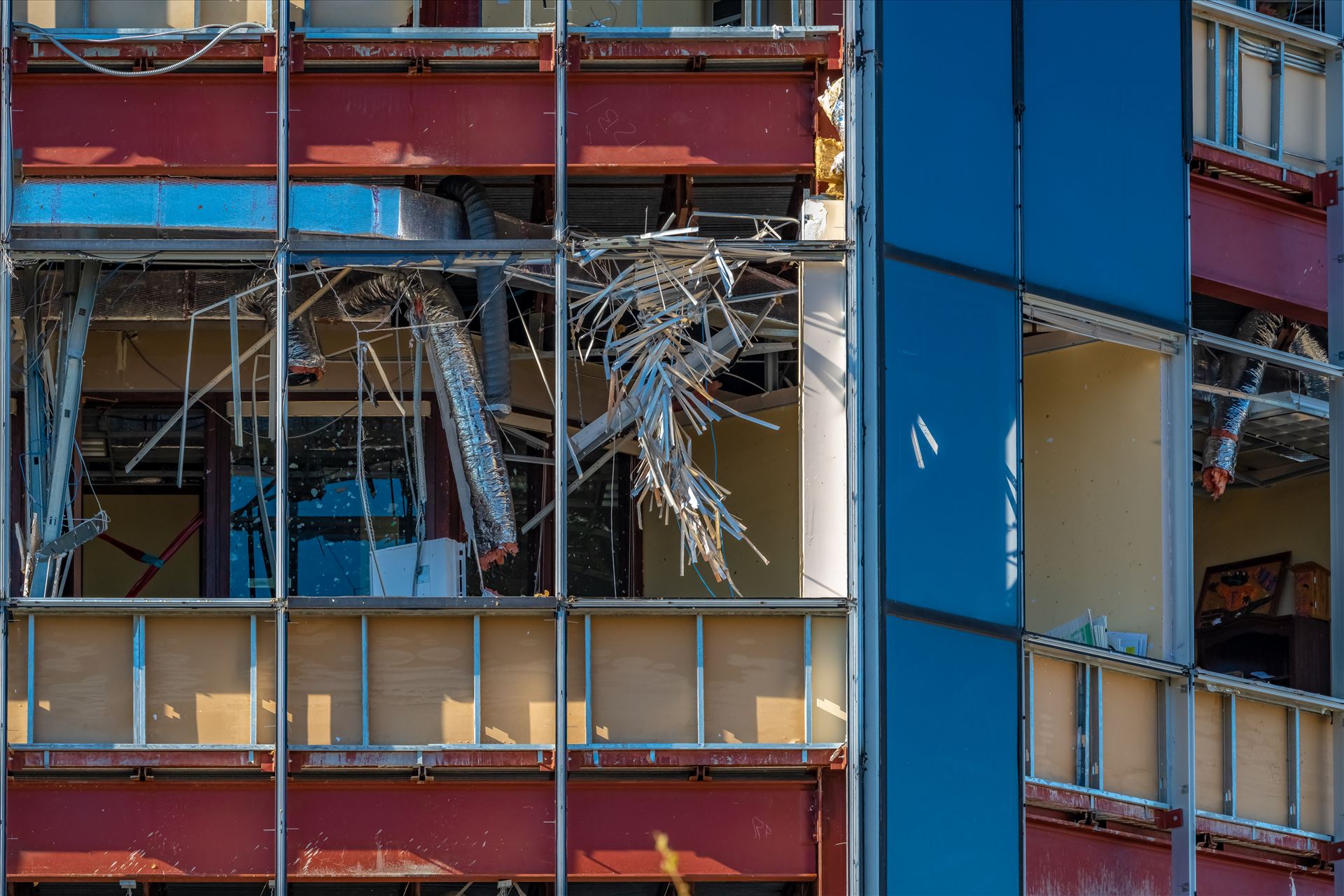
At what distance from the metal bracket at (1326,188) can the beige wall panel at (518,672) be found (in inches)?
295

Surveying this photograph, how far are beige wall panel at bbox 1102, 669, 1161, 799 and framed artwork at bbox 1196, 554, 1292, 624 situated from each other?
5.20 m

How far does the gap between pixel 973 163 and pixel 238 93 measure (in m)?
5.35

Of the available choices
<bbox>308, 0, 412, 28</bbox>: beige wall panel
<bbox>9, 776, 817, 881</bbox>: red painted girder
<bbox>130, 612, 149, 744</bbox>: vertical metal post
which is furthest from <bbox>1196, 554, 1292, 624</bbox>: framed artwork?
<bbox>130, 612, 149, 744</bbox>: vertical metal post

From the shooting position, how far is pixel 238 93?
52.8 ft

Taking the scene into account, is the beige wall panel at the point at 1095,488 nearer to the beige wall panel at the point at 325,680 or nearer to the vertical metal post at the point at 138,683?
the beige wall panel at the point at 325,680

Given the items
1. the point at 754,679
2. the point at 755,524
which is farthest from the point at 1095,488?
the point at 755,524

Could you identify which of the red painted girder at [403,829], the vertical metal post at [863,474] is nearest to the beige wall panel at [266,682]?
the red painted girder at [403,829]

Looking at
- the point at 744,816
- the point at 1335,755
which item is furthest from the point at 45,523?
the point at 1335,755

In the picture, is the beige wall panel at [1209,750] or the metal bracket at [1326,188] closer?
the beige wall panel at [1209,750]

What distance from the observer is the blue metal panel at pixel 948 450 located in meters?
15.4

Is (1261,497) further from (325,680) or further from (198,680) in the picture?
(198,680)

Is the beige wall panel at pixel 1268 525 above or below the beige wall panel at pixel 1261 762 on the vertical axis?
above

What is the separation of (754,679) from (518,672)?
5.35 ft

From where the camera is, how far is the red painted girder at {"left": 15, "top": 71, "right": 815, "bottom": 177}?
1603cm
